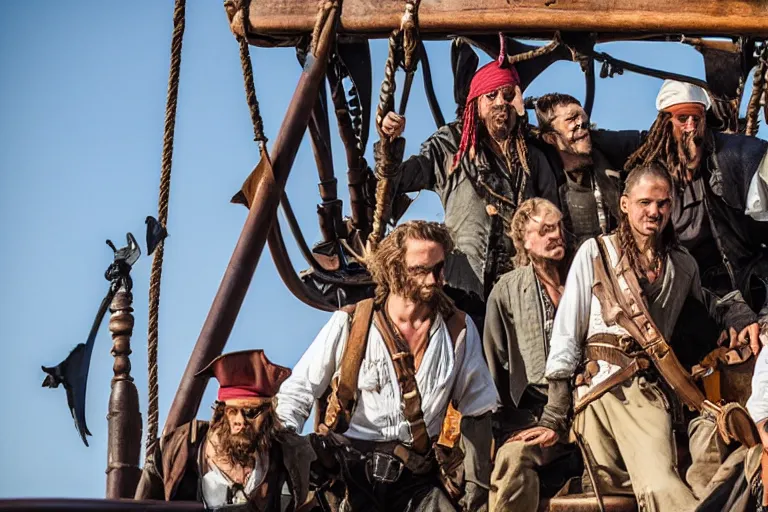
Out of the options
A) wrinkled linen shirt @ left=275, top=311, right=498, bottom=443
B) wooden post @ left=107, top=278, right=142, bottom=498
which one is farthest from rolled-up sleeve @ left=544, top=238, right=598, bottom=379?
wooden post @ left=107, top=278, right=142, bottom=498

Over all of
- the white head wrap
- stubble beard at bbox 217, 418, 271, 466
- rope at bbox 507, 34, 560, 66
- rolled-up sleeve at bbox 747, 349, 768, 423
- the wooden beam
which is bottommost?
stubble beard at bbox 217, 418, 271, 466

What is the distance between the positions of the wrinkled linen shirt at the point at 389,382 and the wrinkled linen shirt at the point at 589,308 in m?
0.37

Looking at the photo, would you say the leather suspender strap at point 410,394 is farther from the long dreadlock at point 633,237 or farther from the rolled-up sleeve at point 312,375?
the long dreadlock at point 633,237

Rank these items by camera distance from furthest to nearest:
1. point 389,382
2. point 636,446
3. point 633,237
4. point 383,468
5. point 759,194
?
point 759,194 → point 633,237 → point 636,446 → point 389,382 → point 383,468

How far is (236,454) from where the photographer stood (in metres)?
9.17

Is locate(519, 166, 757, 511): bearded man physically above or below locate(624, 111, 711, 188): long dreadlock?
below

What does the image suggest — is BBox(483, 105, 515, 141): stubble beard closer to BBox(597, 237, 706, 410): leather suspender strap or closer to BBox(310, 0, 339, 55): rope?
BBox(310, 0, 339, 55): rope

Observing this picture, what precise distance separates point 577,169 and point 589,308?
1.71m

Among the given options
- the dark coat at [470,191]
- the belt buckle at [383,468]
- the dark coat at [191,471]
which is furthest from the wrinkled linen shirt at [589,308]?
the dark coat at [191,471]

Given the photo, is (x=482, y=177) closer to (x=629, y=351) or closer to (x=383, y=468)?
(x=629, y=351)

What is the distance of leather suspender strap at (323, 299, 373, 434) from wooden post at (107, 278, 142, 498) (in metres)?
0.90

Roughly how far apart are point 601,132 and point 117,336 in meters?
3.02

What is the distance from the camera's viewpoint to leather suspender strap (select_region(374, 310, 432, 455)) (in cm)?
954

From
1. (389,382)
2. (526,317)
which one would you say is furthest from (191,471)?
(526,317)
